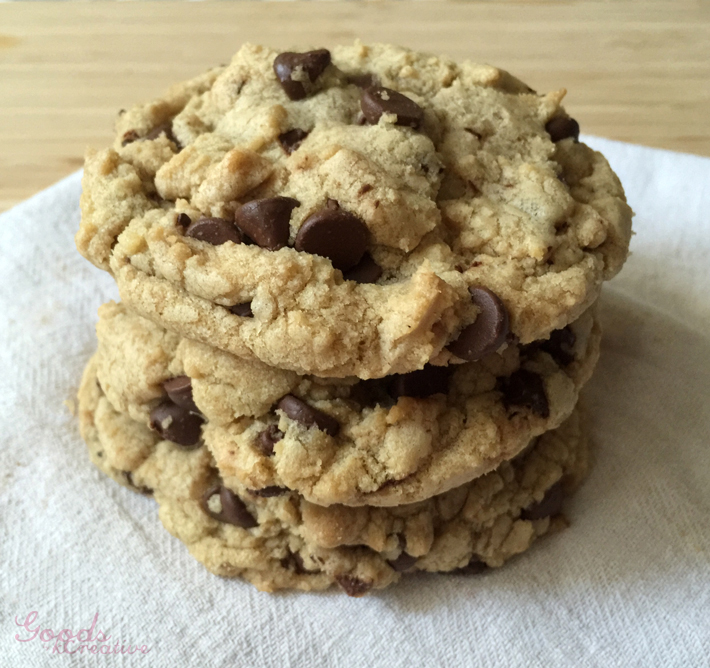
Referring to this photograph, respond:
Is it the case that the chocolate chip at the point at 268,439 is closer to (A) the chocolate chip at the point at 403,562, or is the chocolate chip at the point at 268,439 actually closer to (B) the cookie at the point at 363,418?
(B) the cookie at the point at 363,418

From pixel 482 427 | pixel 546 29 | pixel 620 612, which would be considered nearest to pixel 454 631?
pixel 620 612

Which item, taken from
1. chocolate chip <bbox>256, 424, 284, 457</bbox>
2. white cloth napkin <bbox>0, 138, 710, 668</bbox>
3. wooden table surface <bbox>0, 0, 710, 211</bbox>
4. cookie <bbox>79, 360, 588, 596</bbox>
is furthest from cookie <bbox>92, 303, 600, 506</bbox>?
wooden table surface <bbox>0, 0, 710, 211</bbox>

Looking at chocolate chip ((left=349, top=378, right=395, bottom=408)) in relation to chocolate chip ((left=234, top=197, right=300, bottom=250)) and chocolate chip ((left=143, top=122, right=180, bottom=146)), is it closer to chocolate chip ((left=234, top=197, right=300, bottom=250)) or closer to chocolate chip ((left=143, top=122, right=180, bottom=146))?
chocolate chip ((left=234, top=197, right=300, bottom=250))

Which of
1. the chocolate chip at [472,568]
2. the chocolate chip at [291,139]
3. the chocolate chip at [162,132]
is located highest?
the chocolate chip at [291,139]

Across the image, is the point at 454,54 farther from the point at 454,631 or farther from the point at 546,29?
the point at 454,631

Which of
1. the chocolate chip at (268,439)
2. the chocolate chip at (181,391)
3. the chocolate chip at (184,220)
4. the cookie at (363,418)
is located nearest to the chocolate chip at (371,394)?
the cookie at (363,418)
